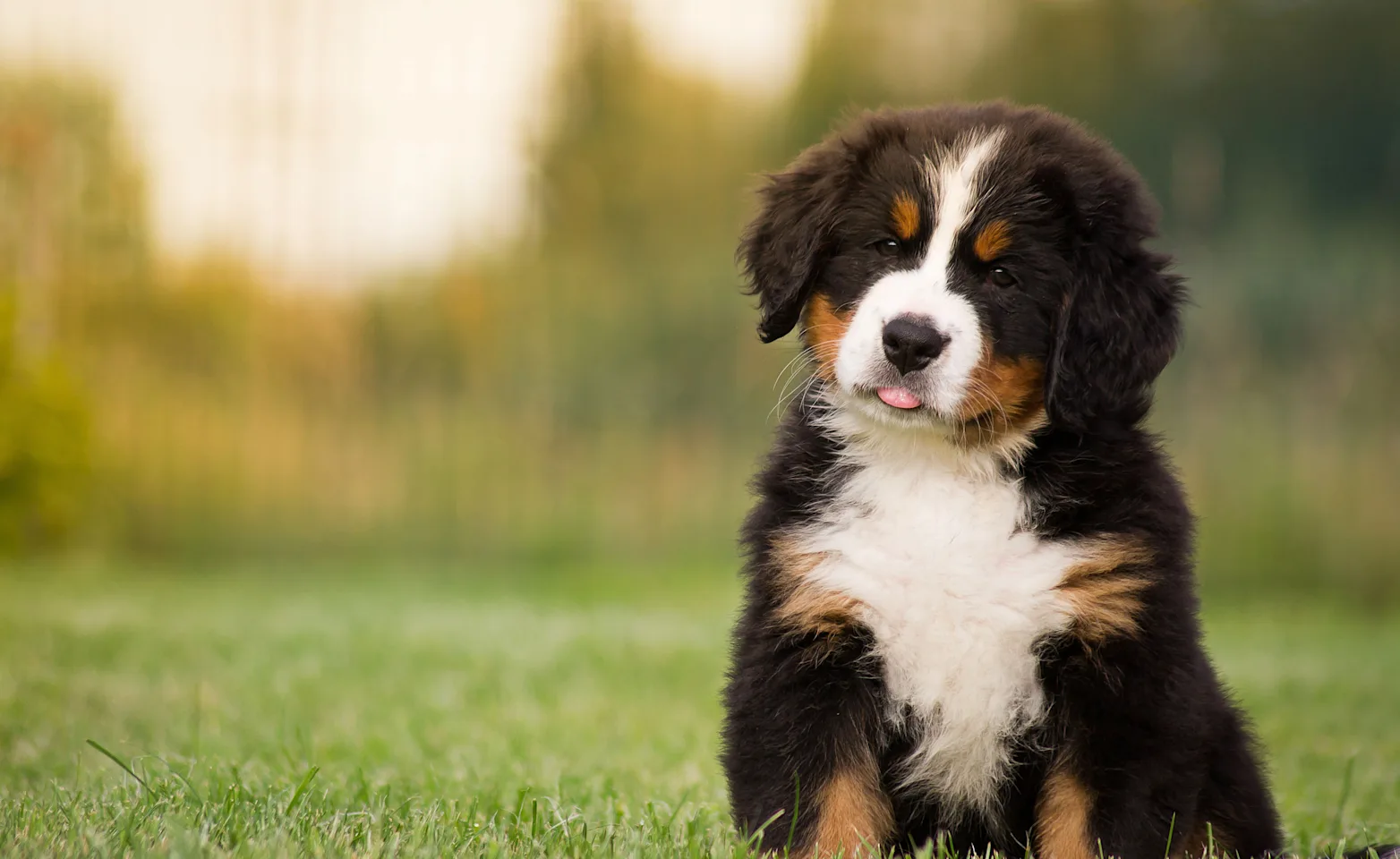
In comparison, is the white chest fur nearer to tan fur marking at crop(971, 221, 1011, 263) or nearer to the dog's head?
the dog's head

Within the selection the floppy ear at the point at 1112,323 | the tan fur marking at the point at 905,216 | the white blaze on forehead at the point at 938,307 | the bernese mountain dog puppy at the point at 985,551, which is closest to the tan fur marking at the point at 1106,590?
the bernese mountain dog puppy at the point at 985,551

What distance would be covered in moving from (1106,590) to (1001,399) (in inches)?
17.8

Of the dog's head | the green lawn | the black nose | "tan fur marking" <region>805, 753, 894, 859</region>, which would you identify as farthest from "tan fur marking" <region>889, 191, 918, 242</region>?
the green lawn

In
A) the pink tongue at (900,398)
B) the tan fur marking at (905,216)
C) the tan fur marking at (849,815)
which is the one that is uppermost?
the tan fur marking at (905,216)

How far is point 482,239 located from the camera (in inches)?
450

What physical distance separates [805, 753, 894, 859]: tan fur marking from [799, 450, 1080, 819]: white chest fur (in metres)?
0.12

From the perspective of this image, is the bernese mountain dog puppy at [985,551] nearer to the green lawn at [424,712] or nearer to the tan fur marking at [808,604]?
the tan fur marking at [808,604]

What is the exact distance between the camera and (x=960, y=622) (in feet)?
8.89

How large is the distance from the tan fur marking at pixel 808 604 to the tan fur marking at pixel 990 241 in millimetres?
741

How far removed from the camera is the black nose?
2.72 m

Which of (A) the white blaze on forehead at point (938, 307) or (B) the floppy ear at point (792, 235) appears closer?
(A) the white blaze on forehead at point (938, 307)

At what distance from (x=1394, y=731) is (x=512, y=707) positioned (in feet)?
13.1

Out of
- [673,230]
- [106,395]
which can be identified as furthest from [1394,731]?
[106,395]

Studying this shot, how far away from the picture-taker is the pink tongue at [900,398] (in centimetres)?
279
